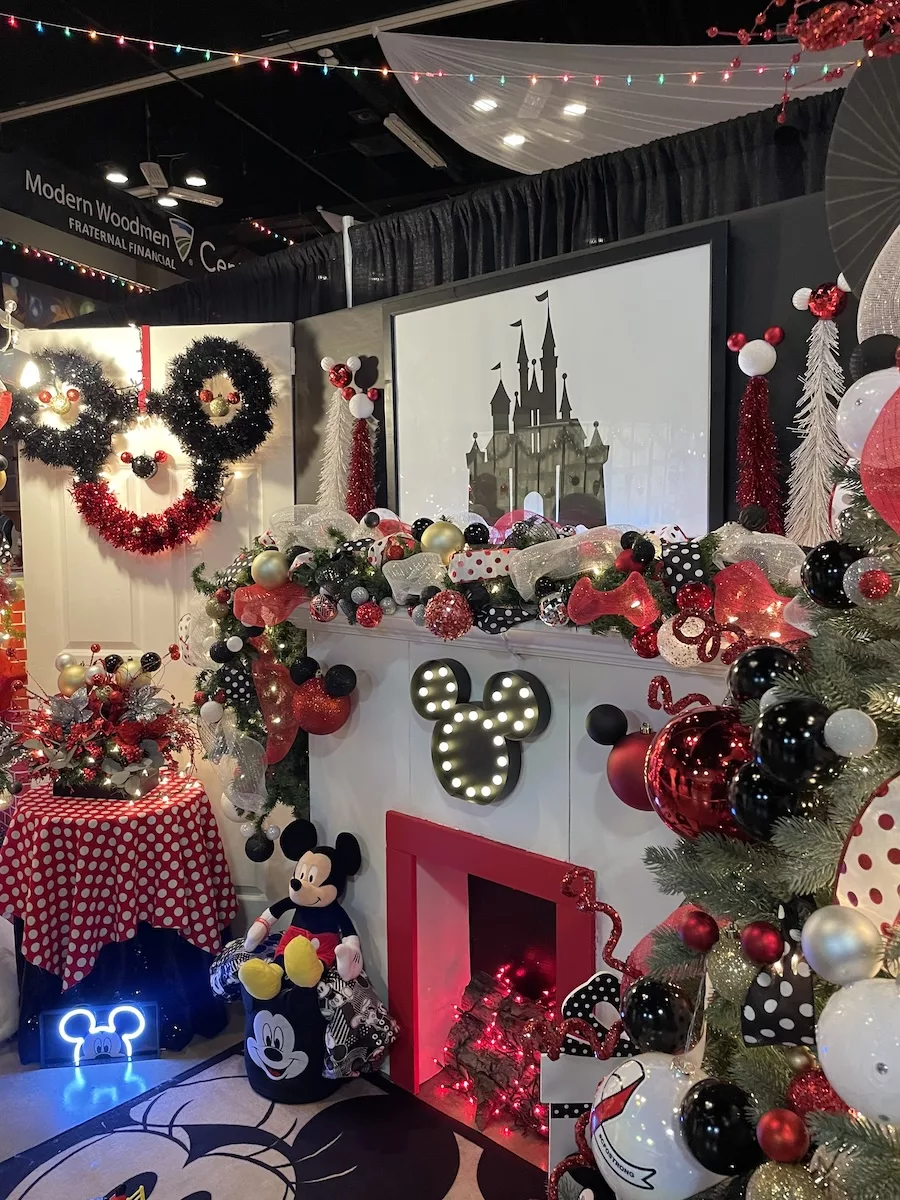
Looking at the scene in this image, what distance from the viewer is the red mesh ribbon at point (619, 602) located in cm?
173

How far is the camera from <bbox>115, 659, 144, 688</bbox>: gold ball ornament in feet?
9.91

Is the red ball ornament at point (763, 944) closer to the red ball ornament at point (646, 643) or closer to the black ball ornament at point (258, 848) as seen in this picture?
the red ball ornament at point (646, 643)

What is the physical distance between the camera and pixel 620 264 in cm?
246

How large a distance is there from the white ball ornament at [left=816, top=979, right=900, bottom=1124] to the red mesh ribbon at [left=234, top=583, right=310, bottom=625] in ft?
6.02

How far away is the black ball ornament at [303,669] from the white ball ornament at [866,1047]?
1845 millimetres

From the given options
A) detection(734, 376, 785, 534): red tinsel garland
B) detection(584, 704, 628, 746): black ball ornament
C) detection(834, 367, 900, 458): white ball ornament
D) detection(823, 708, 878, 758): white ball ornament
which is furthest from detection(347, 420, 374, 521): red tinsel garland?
detection(823, 708, 878, 758): white ball ornament

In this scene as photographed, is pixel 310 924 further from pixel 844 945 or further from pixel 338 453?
pixel 844 945

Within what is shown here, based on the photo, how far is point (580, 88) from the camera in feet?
9.18

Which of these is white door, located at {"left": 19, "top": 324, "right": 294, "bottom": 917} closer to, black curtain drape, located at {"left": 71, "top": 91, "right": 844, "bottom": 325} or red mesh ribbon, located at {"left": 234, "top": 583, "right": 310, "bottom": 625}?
black curtain drape, located at {"left": 71, "top": 91, "right": 844, "bottom": 325}

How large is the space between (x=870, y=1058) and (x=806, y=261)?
1.90 metres

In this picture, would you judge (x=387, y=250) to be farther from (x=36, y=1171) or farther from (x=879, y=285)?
(x=36, y=1171)

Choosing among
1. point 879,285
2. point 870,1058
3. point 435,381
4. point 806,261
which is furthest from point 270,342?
point 870,1058

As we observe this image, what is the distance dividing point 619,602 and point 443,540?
0.58 metres

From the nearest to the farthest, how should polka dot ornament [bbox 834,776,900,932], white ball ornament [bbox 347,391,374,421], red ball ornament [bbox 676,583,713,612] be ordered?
polka dot ornament [bbox 834,776,900,932], red ball ornament [bbox 676,583,713,612], white ball ornament [bbox 347,391,374,421]
